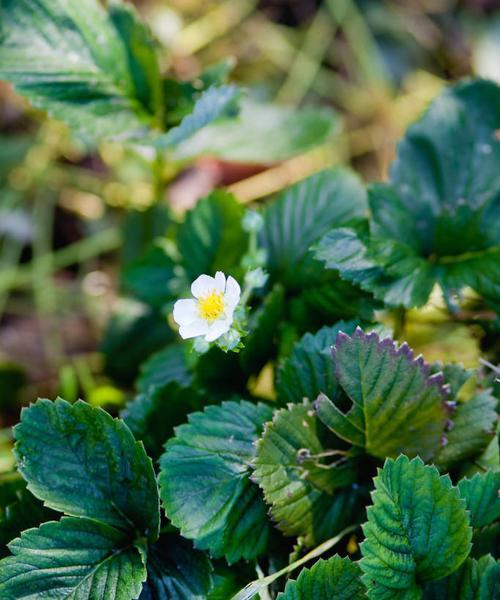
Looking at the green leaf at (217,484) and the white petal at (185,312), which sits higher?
the white petal at (185,312)

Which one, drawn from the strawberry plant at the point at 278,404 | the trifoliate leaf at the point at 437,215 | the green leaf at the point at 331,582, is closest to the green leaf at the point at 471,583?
the strawberry plant at the point at 278,404

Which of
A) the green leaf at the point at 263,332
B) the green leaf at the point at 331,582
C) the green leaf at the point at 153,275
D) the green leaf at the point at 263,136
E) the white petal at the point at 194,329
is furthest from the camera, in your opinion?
→ the green leaf at the point at 263,136

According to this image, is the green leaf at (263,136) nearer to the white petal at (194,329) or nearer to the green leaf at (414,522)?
the white petal at (194,329)

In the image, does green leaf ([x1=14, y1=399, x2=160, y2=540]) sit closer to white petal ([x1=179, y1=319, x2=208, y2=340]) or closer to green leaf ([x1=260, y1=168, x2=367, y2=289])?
white petal ([x1=179, y1=319, x2=208, y2=340])

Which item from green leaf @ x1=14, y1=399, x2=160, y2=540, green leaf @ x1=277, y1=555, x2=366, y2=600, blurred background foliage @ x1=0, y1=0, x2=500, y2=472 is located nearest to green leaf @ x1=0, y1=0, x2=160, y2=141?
blurred background foliage @ x1=0, y1=0, x2=500, y2=472

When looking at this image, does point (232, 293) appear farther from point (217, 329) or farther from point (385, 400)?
point (385, 400)

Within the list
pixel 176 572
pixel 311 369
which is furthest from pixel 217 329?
pixel 176 572

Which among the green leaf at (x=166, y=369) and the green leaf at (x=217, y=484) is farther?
the green leaf at (x=166, y=369)
